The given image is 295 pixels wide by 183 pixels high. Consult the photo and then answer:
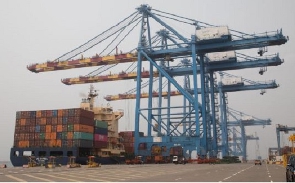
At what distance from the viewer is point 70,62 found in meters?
61.1

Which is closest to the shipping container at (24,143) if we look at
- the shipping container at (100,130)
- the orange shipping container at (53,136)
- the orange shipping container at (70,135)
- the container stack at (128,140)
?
the orange shipping container at (53,136)

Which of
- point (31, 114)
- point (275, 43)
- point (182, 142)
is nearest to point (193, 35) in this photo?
point (275, 43)

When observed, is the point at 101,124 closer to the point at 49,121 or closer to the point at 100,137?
the point at 100,137

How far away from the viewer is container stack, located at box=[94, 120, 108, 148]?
199 feet

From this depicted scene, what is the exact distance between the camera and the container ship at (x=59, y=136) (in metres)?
54.9

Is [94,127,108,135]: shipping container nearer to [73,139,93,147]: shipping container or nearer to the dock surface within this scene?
[73,139,93,147]: shipping container

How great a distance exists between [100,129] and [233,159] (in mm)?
32764

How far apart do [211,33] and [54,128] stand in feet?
107

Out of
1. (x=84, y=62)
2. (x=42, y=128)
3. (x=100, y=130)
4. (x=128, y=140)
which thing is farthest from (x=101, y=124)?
(x=128, y=140)

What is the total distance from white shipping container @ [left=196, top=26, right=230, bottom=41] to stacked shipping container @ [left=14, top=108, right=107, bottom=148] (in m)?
24.8

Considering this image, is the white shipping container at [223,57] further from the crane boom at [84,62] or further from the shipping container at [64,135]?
the shipping container at [64,135]

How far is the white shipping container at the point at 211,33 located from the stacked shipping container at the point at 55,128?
81.4 ft

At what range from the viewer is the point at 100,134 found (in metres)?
62.3

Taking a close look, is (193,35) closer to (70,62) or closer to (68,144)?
(70,62)
